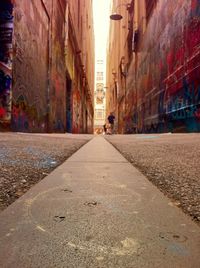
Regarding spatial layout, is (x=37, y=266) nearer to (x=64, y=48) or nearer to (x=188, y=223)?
(x=188, y=223)

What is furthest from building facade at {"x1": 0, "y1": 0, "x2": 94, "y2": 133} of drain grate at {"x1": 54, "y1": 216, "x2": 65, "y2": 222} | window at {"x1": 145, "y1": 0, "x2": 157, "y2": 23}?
drain grate at {"x1": 54, "y1": 216, "x2": 65, "y2": 222}

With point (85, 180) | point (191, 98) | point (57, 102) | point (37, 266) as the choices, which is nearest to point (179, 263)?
point (37, 266)

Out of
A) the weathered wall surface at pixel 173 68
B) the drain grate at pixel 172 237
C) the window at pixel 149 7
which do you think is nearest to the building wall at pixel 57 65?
the weathered wall surface at pixel 173 68

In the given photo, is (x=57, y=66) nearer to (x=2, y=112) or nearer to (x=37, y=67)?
(x=37, y=67)

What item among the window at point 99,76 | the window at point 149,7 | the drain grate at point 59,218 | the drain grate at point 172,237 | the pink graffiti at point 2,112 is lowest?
the drain grate at point 172,237

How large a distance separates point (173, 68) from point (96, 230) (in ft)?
26.3

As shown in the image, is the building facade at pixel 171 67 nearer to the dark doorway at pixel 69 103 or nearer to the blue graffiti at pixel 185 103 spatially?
the blue graffiti at pixel 185 103

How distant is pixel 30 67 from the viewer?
790cm

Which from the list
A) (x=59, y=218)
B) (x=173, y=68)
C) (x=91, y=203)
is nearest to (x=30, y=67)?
(x=173, y=68)

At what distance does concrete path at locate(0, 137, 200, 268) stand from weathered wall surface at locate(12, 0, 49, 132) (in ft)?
18.8

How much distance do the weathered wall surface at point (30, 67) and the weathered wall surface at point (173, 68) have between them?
3431 mm

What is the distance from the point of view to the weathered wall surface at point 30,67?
6789 mm

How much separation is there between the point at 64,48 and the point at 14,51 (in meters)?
7.78

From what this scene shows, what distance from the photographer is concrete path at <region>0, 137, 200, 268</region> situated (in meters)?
0.61
